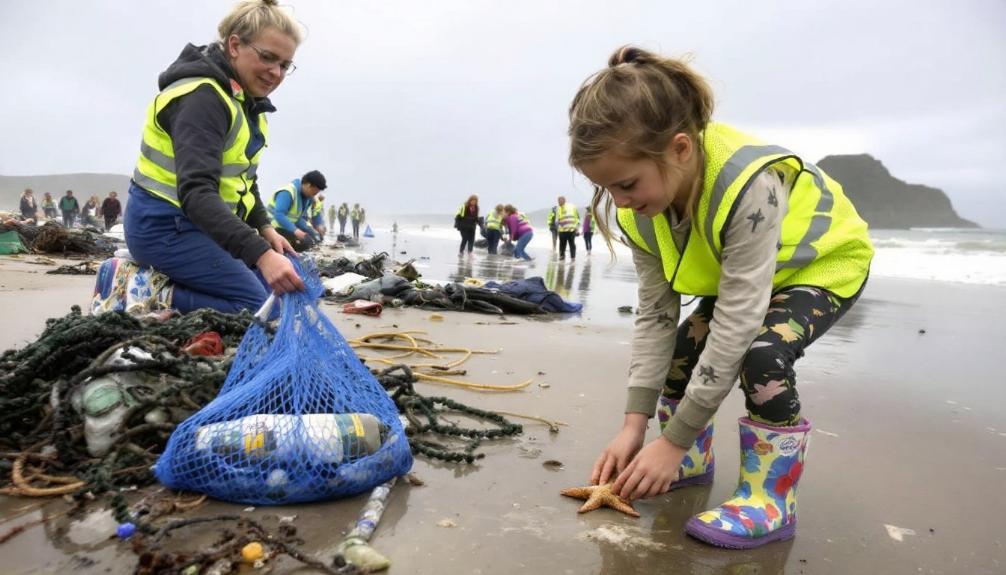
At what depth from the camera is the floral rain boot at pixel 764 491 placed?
1.69 metres

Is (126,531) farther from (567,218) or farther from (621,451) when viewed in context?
(567,218)

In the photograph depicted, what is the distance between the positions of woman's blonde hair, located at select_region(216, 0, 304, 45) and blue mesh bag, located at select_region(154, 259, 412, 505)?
158cm

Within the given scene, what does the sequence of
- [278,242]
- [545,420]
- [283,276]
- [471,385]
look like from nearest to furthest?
1. [283,276]
2. [545,420]
3. [278,242]
4. [471,385]

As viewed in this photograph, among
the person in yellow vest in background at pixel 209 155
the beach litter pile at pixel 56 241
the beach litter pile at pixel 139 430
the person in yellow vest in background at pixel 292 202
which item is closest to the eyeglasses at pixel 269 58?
the person in yellow vest in background at pixel 209 155

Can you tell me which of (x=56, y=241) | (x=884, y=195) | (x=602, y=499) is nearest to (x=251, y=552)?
(x=602, y=499)

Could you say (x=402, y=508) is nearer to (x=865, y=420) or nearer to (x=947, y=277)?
(x=865, y=420)

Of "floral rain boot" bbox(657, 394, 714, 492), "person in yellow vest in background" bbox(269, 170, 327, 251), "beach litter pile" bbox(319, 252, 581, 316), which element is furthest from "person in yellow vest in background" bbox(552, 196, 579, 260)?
"floral rain boot" bbox(657, 394, 714, 492)

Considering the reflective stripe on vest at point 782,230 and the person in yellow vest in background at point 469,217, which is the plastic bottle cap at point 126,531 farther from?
the person in yellow vest in background at point 469,217

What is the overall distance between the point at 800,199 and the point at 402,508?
5.13 feet

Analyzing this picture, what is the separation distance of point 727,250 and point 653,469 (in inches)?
26.7

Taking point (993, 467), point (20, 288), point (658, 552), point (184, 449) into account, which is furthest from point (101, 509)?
point (20, 288)

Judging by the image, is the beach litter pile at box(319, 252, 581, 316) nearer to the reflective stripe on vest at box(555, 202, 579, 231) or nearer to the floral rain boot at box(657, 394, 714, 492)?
the floral rain boot at box(657, 394, 714, 492)

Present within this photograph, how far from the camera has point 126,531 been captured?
1450 mm

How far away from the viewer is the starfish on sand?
180cm
